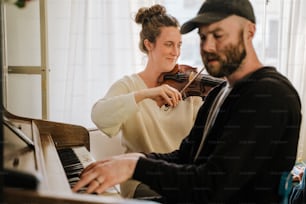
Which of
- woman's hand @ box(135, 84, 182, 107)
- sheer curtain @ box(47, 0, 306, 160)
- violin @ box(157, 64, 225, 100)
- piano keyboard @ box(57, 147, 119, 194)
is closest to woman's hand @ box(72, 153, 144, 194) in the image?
piano keyboard @ box(57, 147, 119, 194)

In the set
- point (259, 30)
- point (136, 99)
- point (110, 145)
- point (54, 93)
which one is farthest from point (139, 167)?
point (259, 30)

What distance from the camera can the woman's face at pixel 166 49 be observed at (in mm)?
1479

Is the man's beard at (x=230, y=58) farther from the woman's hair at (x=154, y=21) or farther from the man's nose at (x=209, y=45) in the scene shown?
the woman's hair at (x=154, y=21)

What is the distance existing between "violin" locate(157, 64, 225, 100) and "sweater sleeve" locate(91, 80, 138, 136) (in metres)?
0.17

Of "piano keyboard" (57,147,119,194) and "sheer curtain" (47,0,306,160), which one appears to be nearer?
"piano keyboard" (57,147,119,194)

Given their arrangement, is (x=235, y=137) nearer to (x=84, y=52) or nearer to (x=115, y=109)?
(x=115, y=109)

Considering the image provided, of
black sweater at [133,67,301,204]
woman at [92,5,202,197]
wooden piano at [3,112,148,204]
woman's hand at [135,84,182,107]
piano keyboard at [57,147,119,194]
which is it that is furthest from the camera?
woman at [92,5,202,197]

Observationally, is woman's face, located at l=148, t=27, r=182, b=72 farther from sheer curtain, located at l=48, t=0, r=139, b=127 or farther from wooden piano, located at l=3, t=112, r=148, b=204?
sheer curtain, located at l=48, t=0, r=139, b=127

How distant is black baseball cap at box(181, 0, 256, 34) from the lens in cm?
86

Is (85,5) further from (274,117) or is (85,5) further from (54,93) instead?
(274,117)

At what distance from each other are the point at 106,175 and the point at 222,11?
44cm

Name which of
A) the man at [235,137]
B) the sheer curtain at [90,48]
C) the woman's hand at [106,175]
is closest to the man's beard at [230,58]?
the man at [235,137]

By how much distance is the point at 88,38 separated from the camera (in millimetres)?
1962

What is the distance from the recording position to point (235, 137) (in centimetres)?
77
